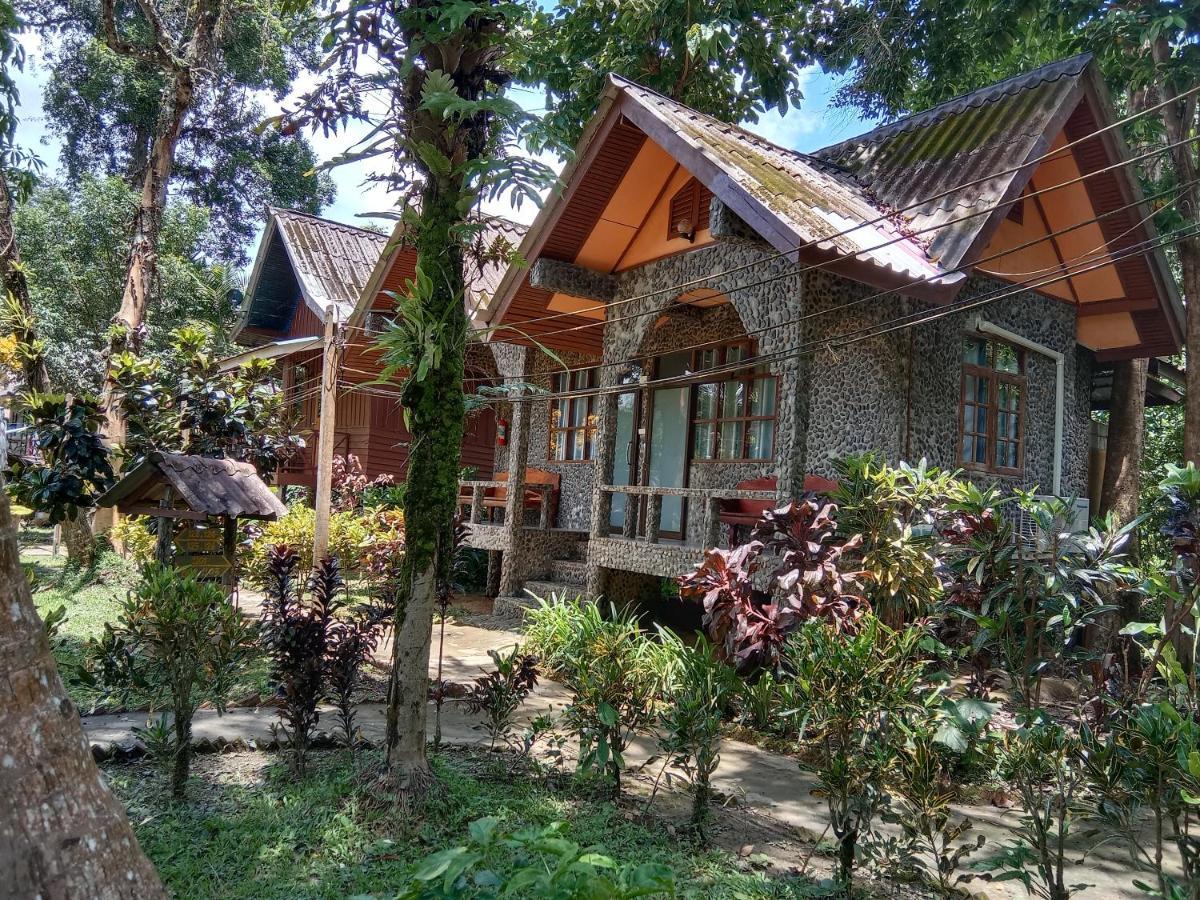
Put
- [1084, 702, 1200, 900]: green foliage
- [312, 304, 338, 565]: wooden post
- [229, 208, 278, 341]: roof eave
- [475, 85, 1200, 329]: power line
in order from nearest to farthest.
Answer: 1. [1084, 702, 1200, 900]: green foliage
2. [475, 85, 1200, 329]: power line
3. [312, 304, 338, 565]: wooden post
4. [229, 208, 278, 341]: roof eave

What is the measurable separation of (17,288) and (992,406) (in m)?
14.1

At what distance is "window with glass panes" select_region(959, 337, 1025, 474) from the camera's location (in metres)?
9.98

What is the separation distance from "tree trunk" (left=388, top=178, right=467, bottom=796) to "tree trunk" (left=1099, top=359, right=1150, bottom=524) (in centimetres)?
963

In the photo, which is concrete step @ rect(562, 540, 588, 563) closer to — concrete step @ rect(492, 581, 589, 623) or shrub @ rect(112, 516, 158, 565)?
concrete step @ rect(492, 581, 589, 623)

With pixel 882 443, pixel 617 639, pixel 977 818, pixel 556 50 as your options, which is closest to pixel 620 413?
pixel 882 443

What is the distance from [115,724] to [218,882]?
2.96 m

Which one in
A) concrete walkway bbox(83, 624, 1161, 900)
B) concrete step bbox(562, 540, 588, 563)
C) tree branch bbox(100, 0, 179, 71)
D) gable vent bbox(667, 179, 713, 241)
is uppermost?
tree branch bbox(100, 0, 179, 71)

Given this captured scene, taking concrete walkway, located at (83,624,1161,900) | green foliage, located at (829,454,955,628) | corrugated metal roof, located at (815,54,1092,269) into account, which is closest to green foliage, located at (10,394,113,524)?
concrete walkway, located at (83,624,1161,900)

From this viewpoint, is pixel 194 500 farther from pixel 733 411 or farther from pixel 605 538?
pixel 733 411

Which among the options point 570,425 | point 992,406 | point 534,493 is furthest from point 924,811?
point 570,425

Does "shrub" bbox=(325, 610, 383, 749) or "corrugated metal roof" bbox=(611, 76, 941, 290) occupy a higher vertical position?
"corrugated metal roof" bbox=(611, 76, 941, 290)

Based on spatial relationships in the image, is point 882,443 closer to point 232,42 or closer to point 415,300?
point 415,300

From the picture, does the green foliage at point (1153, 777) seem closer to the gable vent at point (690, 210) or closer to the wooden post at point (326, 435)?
the gable vent at point (690, 210)

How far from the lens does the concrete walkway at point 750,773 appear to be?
4.61 m
